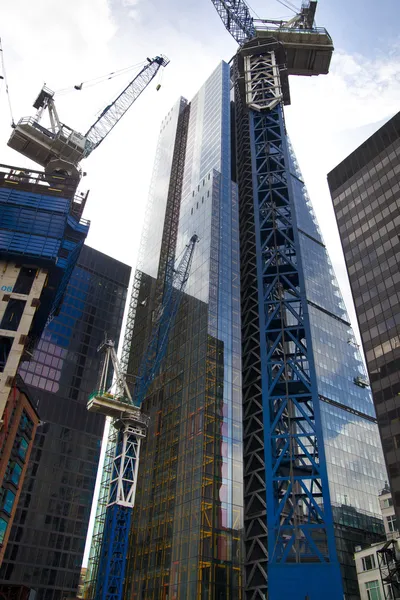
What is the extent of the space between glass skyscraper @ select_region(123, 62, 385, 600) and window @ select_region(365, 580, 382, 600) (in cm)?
665

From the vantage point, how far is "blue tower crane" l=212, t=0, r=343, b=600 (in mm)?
40781

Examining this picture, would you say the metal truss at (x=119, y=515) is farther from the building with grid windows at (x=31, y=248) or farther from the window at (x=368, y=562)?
the window at (x=368, y=562)

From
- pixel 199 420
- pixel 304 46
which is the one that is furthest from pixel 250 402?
pixel 304 46

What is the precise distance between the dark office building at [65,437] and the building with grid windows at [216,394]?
674 inches

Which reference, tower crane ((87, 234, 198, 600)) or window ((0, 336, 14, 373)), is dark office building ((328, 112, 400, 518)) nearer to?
tower crane ((87, 234, 198, 600))

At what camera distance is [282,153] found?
209 feet

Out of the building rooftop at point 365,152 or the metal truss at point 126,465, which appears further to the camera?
the building rooftop at point 365,152

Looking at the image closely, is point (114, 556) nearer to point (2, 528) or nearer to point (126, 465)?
point (126, 465)

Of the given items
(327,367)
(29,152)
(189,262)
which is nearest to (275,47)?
(189,262)

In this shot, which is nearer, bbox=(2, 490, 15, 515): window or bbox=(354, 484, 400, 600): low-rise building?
bbox=(2, 490, 15, 515): window

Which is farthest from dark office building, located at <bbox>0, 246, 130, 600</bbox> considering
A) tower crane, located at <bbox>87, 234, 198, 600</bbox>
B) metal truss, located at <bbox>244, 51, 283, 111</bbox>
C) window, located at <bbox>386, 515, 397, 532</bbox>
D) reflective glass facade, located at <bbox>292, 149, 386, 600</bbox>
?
metal truss, located at <bbox>244, 51, 283, 111</bbox>

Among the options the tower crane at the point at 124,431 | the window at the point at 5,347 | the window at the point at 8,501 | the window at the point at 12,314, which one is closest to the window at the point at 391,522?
the tower crane at the point at 124,431

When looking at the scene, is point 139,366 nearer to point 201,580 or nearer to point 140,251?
point 140,251

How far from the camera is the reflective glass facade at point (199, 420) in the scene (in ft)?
203
